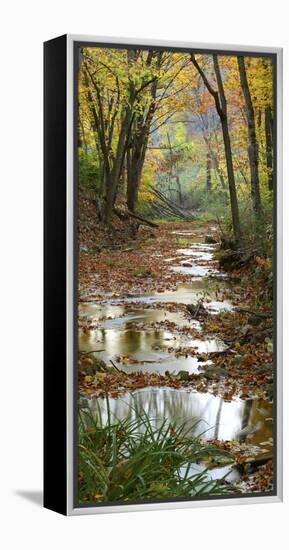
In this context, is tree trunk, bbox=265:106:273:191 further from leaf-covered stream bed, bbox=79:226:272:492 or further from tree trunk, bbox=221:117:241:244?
leaf-covered stream bed, bbox=79:226:272:492

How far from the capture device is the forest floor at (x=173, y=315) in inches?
379

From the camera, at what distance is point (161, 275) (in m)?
9.87

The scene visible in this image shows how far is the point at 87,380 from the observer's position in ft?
31.4

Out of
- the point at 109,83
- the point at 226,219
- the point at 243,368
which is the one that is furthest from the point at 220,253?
the point at 109,83

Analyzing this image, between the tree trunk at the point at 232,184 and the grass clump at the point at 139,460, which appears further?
the tree trunk at the point at 232,184

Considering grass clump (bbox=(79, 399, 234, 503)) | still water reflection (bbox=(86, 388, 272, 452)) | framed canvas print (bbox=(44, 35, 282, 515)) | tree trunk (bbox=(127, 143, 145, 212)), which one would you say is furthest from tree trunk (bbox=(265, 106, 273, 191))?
grass clump (bbox=(79, 399, 234, 503))

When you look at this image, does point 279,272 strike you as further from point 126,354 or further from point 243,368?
point 126,354

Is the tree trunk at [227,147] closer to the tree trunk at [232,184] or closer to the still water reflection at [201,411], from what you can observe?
the tree trunk at [232,184]

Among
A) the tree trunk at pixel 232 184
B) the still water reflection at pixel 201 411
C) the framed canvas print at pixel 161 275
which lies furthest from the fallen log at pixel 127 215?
the still water reflection at pixel 201 411

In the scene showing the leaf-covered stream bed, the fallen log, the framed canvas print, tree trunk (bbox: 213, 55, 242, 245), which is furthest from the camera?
tree trunk (bbox: 213, 55, 242, 245)

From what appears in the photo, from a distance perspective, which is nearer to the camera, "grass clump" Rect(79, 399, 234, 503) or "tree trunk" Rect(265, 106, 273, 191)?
"grass clump" Rect(79, 399, 234, 503)

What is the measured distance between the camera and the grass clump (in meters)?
9.54

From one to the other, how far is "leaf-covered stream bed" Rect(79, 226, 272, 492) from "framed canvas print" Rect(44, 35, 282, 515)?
0.01 meters

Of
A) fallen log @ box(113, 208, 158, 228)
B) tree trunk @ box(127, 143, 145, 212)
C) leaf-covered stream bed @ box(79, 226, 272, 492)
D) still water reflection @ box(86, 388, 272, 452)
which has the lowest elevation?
still water reflection @ box(86, 388, 272, 452)
